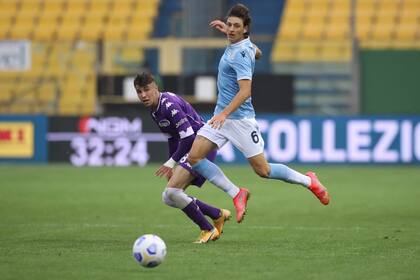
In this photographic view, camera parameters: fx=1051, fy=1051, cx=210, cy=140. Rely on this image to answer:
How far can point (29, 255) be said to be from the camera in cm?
931

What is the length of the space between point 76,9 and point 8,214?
19.5 metres

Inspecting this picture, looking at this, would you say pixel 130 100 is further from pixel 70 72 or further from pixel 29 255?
pixel 29 255

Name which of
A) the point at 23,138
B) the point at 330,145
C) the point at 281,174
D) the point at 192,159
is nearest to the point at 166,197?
the point at 192,159

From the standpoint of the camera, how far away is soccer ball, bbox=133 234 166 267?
818 cm

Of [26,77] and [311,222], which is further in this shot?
[26,77]

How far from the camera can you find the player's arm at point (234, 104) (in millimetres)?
9977

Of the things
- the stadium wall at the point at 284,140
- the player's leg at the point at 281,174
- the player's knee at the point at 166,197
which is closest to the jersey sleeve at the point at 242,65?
the player's leg at the point at 281,174

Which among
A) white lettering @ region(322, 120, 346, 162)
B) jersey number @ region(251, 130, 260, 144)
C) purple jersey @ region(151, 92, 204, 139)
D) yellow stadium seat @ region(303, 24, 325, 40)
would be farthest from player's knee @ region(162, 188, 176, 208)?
yellow stadium seat @ region(303, 24, 325, 40)

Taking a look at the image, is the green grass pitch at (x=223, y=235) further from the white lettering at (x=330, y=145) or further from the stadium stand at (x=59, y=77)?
the stadium stand at (x=59, y=77)

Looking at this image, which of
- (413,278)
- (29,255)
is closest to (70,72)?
(29,255)

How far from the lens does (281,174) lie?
10570 millimetres

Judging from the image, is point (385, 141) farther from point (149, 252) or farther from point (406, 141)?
point (149, 252)

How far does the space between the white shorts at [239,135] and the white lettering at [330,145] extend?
542 inches

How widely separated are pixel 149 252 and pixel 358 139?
53.5 feet
